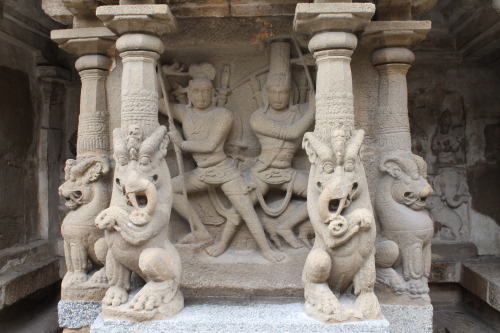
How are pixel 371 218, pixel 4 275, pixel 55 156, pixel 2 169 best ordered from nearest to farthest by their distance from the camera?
pixel 371 218 → pixel 4 275 → pixel 2 169 → pixel 55 156

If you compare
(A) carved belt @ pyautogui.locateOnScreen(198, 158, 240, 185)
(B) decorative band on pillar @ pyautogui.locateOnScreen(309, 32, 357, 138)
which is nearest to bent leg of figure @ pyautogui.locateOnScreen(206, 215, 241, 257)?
(A) carved belt @ pyautogui.locateOnScreen(198, 158, 240, 185)

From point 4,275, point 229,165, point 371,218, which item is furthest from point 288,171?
point 4,275

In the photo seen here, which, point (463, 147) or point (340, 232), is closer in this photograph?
point (340, 232)

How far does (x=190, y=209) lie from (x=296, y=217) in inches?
34.8

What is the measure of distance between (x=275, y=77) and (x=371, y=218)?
147 centimetres

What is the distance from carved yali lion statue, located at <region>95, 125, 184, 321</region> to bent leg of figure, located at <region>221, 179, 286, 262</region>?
0.68 m

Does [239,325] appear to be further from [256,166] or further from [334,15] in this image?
[334,15]

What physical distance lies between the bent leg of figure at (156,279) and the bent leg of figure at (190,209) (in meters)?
0.68

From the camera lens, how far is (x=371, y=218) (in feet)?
10.0

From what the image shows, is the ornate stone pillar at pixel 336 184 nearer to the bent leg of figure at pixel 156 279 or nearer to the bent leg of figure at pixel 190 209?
the bent leg of figure at pixel 156 279

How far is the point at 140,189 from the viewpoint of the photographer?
124 inches

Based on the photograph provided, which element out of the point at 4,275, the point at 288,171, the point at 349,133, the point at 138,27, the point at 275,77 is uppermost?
the point at 138,27

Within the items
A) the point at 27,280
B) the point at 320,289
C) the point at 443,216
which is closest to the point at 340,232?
the point at 320,289

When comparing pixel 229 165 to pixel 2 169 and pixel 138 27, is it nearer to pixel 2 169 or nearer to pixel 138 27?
pixel 138 27
